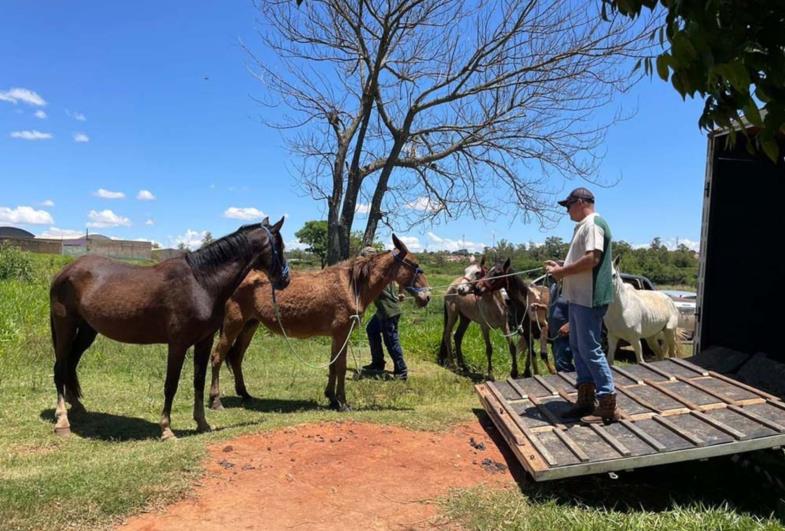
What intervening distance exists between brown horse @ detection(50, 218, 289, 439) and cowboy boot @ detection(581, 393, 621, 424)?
3648 millimetres

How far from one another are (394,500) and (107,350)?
336 inches

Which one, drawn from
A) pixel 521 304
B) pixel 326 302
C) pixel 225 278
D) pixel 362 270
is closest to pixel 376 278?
pixel 362 270

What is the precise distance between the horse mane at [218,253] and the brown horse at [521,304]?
4.00m

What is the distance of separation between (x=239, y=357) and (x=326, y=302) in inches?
66.4

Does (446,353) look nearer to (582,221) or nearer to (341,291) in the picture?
(341,291)

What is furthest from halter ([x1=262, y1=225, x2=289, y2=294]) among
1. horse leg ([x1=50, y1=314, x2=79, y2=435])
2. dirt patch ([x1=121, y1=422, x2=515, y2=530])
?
horse leg ([x1=50, y1=314, x2=79, y2=435])

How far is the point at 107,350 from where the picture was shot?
10672 millimetres

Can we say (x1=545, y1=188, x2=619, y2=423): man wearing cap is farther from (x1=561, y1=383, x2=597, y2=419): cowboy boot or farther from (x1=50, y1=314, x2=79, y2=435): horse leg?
(x1=50, y1=314, x2=79, y2=435): horse leg

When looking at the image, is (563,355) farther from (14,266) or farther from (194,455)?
(14,266)

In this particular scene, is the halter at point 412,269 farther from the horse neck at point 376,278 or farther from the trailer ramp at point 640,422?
the trailer ramp at point 640,422

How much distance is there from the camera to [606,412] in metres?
5.02

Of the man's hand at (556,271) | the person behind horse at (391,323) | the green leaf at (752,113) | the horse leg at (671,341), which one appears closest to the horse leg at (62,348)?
the person behind horse at (391,323)

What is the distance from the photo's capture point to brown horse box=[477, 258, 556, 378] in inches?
361

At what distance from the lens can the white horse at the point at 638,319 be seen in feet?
26.8
